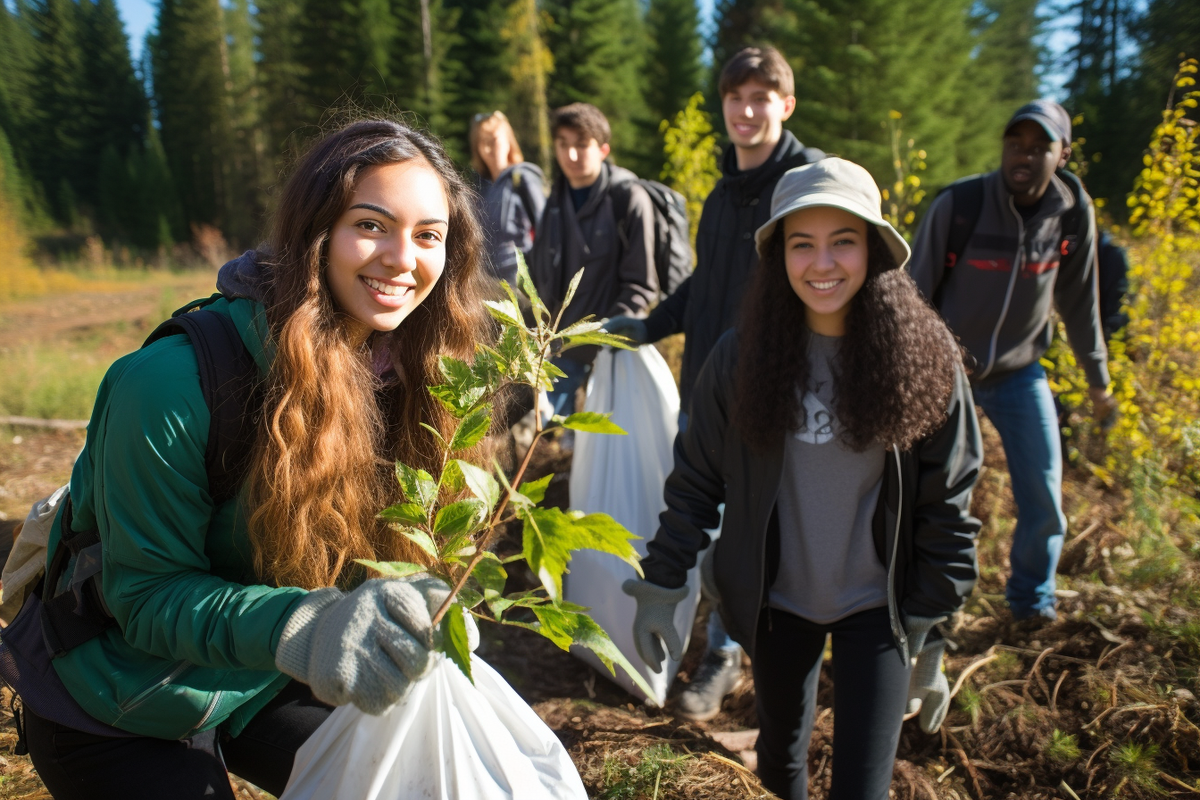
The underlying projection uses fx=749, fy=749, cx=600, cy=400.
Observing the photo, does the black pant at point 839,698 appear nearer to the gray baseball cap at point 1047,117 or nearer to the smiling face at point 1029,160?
the smiling face at point 1029,160

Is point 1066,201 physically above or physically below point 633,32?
below

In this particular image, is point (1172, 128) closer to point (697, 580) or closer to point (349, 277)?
point (697, 580)

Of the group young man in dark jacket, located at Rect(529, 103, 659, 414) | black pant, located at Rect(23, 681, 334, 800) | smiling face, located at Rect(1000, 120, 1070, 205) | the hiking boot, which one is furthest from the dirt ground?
smiling face, located at Rect(1000, 120, 1070, 205)

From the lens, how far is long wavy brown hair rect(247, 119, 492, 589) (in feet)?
4.09

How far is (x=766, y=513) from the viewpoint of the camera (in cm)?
184

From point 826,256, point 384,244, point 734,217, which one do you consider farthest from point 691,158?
point 384,244

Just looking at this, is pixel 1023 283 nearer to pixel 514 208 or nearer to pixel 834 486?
pixel 834 486

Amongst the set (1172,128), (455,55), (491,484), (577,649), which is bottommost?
(577,649)

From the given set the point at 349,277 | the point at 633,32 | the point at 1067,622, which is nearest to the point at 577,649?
the point at 1067,622

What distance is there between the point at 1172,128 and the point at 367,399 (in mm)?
4385

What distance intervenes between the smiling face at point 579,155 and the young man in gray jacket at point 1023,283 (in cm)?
153

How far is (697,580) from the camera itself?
2.81 metres

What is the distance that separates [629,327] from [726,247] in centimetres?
48

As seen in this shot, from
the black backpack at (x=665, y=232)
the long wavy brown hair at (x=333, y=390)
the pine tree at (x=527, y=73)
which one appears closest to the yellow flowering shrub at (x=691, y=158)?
the black backpack at (x=665, y=232)
